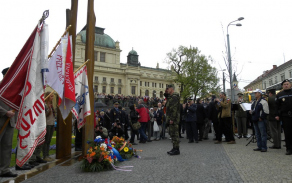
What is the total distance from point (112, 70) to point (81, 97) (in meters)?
68.2

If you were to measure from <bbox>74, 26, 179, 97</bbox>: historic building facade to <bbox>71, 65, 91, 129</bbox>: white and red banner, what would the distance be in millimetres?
60731

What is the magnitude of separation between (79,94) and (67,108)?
3.78ft

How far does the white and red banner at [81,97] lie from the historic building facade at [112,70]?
60731mm

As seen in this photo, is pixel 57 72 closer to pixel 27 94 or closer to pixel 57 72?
pixel 57 72

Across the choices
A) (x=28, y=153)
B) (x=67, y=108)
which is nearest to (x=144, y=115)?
(x=67, y=108)

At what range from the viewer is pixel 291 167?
531 cm

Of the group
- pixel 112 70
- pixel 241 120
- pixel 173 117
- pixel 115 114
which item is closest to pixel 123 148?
pixel 173 117

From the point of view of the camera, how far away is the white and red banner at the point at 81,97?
725cm

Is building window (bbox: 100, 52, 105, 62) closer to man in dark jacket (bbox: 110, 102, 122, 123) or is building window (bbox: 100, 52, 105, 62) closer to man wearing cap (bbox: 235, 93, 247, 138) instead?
man in dark jacket (bbox: 110, 102, 122, 123)

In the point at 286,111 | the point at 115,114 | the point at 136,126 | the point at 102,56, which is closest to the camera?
the point at 286,111

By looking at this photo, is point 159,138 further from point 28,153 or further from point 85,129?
point 28,153

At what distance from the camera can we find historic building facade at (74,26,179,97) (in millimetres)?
71125

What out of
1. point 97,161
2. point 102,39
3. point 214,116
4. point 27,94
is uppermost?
point 102,39

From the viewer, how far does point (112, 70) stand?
2940 inches
